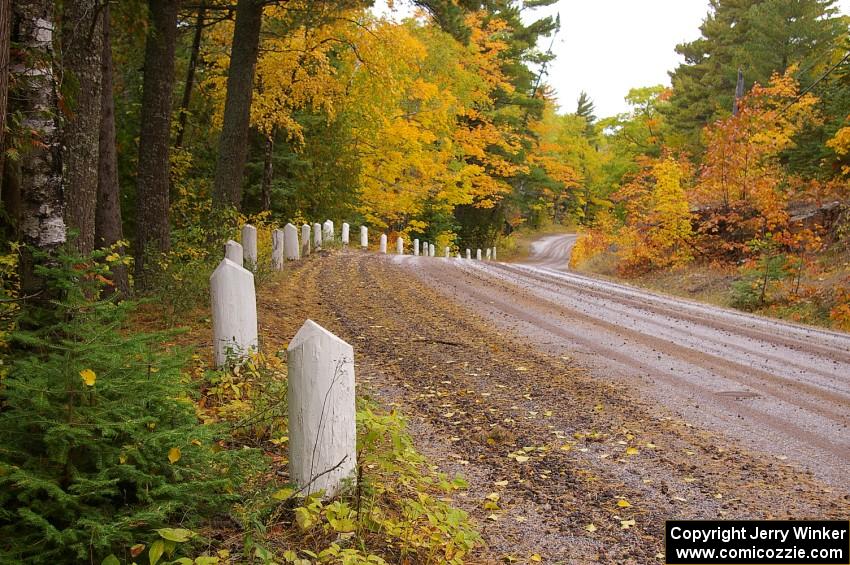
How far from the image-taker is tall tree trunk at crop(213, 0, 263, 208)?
10.8 metres

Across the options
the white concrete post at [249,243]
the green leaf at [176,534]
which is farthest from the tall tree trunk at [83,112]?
the white concrete post at [249,243]

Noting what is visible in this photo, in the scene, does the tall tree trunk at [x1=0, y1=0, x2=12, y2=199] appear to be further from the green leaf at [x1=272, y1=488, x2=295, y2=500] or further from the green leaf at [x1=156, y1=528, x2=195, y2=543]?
the green leaf at [x1=272, y1=488, x2=295, y2=500]

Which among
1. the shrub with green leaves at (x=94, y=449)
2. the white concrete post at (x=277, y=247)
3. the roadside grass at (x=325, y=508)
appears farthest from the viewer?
the white concrete post at (x=277, y=247)

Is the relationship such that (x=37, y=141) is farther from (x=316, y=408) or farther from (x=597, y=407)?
(x=597, y=407)

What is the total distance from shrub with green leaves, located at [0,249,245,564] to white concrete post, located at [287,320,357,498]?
414 mm

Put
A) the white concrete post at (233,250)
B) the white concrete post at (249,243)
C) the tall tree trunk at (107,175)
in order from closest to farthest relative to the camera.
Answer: the white concrete post at (233,250), the tall tree trunk at (107,175), the white concrete post at (249,243)

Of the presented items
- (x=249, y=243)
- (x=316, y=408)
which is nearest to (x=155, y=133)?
(x=249, y=243)

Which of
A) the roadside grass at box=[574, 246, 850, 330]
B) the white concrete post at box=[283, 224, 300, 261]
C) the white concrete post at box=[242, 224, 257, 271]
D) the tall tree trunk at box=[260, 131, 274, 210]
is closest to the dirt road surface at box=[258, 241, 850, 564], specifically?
the white concrete post at box=[242, 224, 257, 271]

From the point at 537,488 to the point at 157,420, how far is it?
2584 millimetres

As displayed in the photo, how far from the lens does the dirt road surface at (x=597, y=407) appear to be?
158 inches

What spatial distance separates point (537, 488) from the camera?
436cm

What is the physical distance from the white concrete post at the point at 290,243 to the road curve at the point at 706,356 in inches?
136

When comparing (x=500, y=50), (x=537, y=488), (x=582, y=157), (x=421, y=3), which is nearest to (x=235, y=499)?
(x=537, y=488)

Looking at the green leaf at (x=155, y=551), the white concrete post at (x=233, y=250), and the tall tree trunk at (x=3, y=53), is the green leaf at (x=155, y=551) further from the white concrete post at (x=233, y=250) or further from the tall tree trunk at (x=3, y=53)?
the white concrete post at (x=233, y=250)
